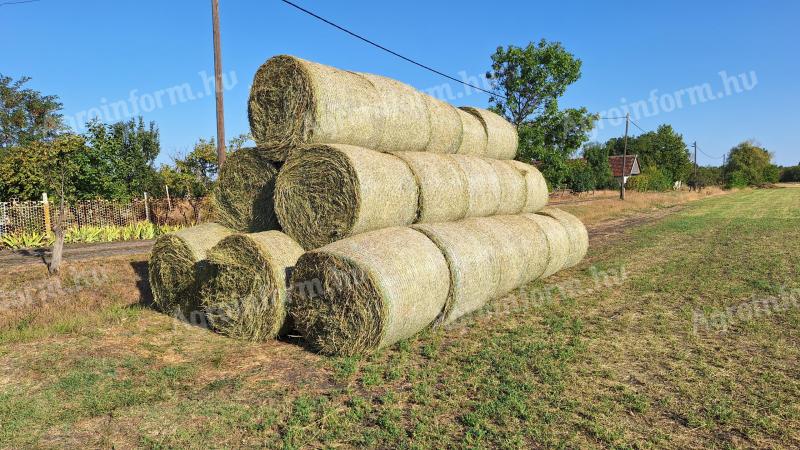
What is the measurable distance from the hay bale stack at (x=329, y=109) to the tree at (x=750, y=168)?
3705 inches

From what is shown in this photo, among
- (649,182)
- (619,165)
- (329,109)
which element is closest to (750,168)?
(619,165)

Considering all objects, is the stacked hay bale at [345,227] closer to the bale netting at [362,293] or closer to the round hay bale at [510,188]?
the bale netting at [362,293]

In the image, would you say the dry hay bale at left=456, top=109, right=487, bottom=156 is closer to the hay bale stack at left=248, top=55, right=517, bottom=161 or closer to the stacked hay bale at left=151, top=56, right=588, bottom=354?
the stacked hay bale at left=151, top=56, right=588, bottom=354

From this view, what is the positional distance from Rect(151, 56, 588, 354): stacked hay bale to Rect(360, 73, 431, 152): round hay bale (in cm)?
3

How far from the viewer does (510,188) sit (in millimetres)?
10828

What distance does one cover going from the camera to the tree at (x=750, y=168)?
85750 millimetres

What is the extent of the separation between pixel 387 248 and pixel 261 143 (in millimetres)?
3034

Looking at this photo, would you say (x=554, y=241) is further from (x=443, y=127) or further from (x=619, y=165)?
(x=619, y=165)

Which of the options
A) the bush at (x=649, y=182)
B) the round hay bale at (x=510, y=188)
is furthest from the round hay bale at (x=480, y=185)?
the bush at (x=649, y=182)

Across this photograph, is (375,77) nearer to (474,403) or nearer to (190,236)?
(190,236)

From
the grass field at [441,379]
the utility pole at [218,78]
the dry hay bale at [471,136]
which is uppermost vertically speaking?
the utility pole at [218,78]

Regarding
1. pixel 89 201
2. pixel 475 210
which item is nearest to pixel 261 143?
pixel 475 210

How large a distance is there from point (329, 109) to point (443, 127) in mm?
3198

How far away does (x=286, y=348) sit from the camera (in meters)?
6.44
